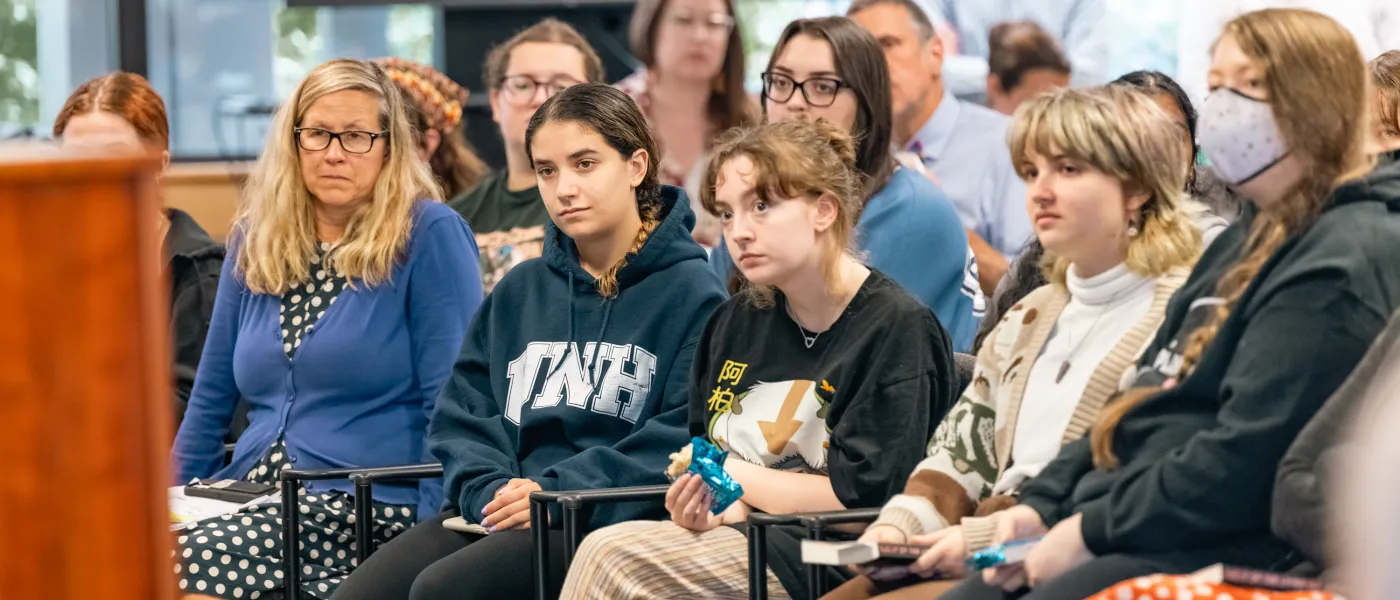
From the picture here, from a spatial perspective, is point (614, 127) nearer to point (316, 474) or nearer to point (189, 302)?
point (316, 474)

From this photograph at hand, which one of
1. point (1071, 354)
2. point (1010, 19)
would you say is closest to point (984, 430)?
point (1071, 354)

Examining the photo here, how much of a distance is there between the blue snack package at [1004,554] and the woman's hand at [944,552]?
0.23ft

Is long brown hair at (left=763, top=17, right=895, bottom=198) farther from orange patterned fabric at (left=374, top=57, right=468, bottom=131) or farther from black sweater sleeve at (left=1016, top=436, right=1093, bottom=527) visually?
black sweater sleeve at (left=1016, top=436, right=1093, bottom=527)

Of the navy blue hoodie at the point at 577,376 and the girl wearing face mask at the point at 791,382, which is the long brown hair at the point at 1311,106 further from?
the navy blue hoodie at the point at 577,376

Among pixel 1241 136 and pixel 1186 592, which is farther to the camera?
pixel 1241 136

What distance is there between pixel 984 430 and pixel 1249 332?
19.3 inches

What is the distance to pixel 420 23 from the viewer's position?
588 centimetres

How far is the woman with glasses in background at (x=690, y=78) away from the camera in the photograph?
13.8 ft

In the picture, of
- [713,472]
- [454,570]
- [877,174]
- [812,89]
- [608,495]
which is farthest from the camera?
[812,89]

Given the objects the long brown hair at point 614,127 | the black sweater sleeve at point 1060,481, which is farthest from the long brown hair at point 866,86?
the black sweater sleeve at point 1060,481

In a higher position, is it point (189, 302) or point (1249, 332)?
point (1249, 332)

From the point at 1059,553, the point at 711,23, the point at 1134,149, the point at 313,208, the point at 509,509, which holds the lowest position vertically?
the point at 509,509

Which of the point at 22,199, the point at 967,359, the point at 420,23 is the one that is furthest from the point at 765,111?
the point at 420,23

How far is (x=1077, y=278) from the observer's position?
209cm
